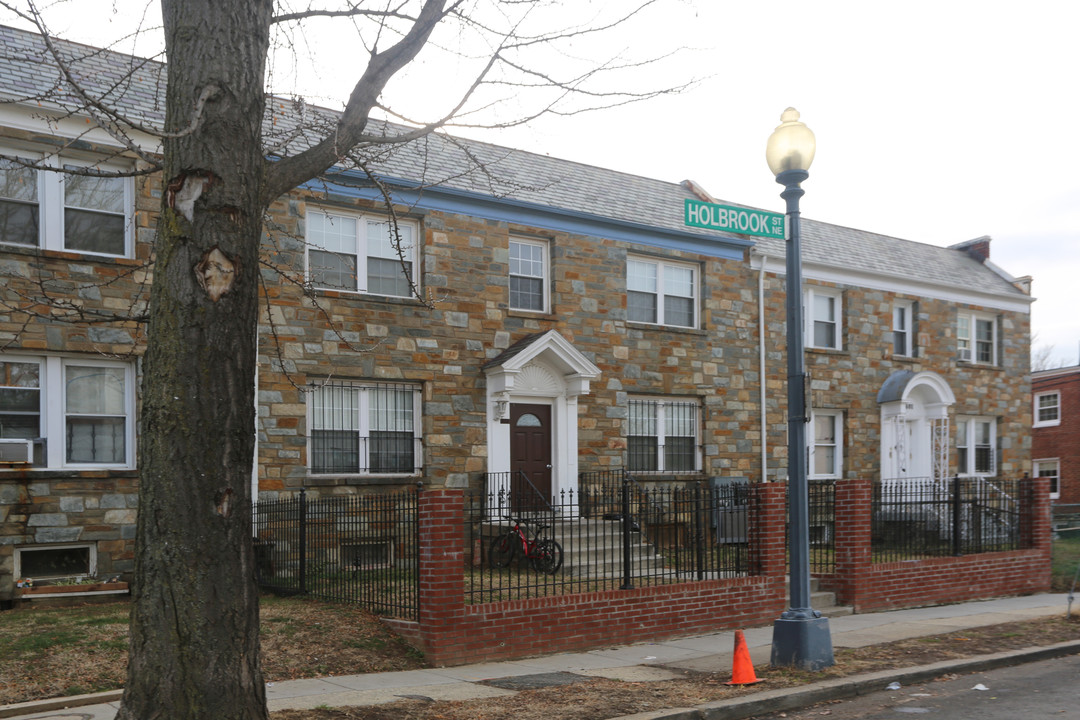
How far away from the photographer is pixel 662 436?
18453 millimetres

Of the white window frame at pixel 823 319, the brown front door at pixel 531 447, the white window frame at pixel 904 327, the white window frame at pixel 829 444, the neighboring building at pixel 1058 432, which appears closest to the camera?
the brown front door at pixel 531 447

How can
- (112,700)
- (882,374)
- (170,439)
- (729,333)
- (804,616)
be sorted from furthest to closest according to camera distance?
(882,374) < (729,333) < (804,616) < (112,700) < (170,439)

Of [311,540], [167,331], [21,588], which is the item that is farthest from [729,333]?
[167,331]

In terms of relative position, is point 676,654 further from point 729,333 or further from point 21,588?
point 729,333

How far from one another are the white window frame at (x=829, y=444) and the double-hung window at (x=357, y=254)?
1018 cm

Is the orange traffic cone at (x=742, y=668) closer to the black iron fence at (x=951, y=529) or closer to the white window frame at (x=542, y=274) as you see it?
the black iron fence at (x=951, y=529)

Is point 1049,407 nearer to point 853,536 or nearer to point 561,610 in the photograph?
point 853,536

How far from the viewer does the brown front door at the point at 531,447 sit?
16.5m

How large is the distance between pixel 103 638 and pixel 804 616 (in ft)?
22.8

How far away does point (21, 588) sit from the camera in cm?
1199

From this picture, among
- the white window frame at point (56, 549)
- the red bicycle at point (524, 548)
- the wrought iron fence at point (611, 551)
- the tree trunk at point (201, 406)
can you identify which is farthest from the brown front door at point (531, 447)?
the tree trunk at point (201, 406)

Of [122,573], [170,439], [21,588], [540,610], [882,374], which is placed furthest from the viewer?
[882,374]

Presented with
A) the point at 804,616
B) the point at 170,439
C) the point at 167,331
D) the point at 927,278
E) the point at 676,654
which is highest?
the point at 927,278

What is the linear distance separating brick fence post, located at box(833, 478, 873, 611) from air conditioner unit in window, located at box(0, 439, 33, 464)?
10879mm
